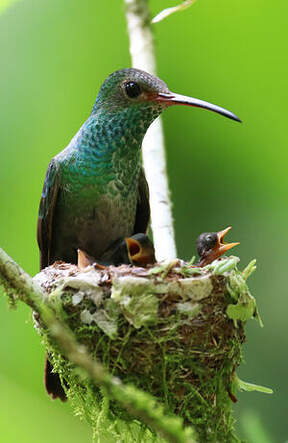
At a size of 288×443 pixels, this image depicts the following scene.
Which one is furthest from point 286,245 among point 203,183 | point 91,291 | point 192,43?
point 91,291

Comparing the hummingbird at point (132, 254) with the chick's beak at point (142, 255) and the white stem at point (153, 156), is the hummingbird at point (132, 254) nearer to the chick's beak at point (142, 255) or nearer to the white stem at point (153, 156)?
the chick's beak at point (142, 255)

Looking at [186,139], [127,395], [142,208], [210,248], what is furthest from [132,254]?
[186,139]

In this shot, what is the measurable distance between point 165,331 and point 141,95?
4.33 feet

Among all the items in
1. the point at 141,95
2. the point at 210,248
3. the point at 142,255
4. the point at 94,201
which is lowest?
the point at 210,248

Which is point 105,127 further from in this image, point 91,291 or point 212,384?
point 212,384

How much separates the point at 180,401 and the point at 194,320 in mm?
313

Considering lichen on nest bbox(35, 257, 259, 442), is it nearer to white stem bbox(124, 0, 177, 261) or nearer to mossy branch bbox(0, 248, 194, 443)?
white stem bbox(124, 0, 177, 261)

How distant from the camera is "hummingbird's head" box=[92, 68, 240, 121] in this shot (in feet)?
10.1

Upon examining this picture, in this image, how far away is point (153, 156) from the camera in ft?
10.4

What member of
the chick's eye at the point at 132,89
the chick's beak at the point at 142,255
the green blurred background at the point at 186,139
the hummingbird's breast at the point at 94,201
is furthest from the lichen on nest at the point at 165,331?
the green blurred background at the point at 186,139

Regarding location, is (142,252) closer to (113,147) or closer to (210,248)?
(210,248)

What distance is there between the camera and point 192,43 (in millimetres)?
4324

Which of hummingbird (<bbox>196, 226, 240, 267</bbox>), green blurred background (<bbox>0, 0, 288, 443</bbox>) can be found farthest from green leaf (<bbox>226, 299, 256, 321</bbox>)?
green blurred background (<bbox>0, 0, 288, 443</bbox>)

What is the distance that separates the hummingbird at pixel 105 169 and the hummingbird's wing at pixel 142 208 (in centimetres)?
25
